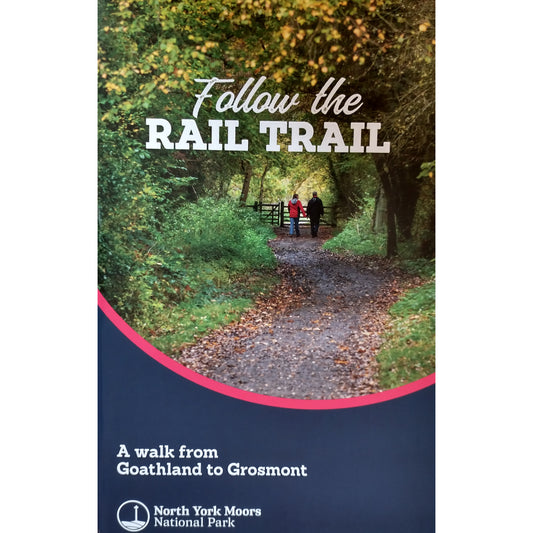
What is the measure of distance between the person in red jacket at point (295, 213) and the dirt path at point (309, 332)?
0.18 ft

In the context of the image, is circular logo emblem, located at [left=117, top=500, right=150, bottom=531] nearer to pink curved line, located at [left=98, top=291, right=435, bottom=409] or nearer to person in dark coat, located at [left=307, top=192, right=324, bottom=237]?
pink curved line, located at [left=98, top=291, right=435, bottom=409]

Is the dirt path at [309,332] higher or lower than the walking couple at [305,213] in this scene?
lower

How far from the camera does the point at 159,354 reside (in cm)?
435

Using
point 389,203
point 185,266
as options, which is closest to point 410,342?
point 389,203

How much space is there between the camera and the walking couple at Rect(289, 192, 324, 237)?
4.57 meters

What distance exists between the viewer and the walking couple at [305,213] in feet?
15.0

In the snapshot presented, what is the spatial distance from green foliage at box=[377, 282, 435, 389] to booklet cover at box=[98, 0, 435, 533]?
10mm

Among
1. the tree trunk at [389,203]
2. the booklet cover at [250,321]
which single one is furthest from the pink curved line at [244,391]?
the tree trunk at [389,203]

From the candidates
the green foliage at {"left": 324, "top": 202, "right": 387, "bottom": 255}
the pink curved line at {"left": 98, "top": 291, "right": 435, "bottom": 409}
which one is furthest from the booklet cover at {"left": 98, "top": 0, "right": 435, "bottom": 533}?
the green foliage at {"left": 324, "top": 202, "right": 387, "bottom": 255}

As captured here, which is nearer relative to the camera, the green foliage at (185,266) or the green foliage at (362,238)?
the green foliage at (185,266)

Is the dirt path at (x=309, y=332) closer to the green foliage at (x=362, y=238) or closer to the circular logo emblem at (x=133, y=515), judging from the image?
the green foliage at (x=362, y=238)

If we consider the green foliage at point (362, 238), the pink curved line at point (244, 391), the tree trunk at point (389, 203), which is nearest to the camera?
the pink curved line at point (244, 391)

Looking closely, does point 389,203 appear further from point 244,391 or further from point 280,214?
point 244,391
